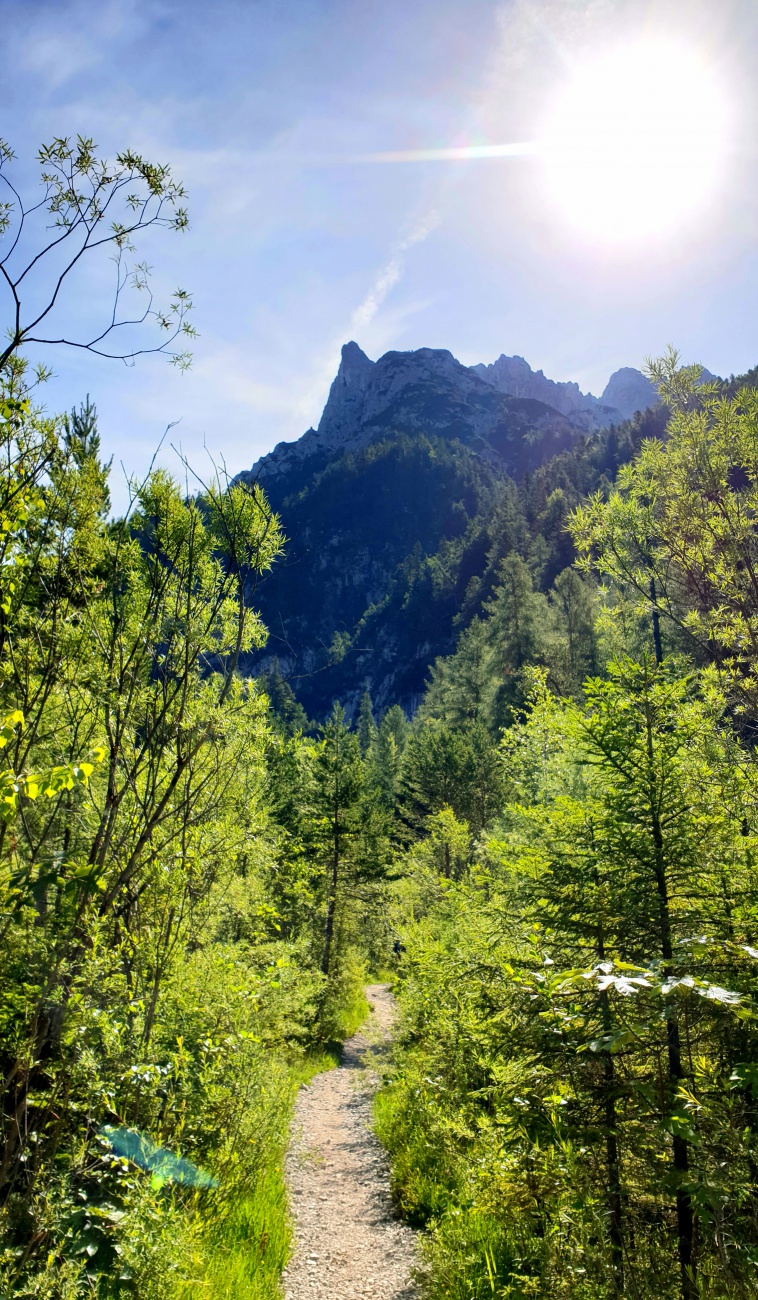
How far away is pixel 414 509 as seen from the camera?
6299 inches

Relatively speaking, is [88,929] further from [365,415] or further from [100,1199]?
[365,415]

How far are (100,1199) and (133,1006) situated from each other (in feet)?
6.14

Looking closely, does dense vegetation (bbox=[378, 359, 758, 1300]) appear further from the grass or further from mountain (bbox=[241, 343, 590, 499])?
mountain (bbox=[241, 343, 590, 499])

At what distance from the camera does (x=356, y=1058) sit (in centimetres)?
1622

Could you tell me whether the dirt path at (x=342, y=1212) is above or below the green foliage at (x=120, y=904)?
below

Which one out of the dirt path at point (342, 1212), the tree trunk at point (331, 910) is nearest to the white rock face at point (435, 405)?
the tree trunk at point (331, 910)

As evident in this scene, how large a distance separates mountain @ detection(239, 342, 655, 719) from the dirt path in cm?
5818

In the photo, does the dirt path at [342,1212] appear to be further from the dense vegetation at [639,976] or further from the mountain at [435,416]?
the mountain at [435,416]

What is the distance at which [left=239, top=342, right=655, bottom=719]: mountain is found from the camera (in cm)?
8388

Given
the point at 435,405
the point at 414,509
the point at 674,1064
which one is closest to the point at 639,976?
the point at 674,1064

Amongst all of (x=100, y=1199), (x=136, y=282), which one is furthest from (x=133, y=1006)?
(x=136, y=282)

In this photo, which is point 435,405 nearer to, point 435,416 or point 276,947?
point 435,416

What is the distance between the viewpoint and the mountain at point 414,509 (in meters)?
83.9

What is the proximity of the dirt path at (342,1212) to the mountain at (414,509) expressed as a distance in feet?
191
